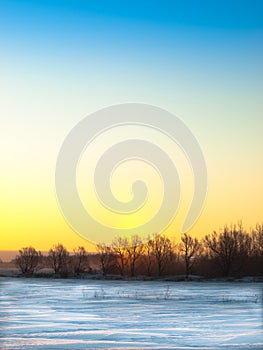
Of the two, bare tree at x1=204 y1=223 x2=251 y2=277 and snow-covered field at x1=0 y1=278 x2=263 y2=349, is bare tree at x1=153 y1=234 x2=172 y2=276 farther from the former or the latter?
snow-covered field at x1=0 y1=278 x2=263 y2=349

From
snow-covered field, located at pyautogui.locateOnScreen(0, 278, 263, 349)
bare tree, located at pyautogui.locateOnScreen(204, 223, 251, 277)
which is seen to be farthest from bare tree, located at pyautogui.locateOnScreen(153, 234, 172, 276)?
snow-covered field, located at pyautogui.locateOnScreen(0, 278, 263, 349)

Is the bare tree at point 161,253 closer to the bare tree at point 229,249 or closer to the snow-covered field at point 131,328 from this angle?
the bare tree at point 229,249

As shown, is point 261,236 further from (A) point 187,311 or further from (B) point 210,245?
(A) point 187,311

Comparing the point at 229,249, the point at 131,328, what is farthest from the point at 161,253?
the point at 131,328

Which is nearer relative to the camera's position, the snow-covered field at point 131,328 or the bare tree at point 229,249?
the snow-covered field at point 131,328

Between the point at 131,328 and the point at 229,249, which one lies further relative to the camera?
the point at 229,249

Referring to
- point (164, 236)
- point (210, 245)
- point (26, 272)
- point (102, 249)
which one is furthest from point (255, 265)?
point (26, 272)

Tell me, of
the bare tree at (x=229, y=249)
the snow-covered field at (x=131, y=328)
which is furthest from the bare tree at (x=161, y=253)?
the snow-covered field at (x=131, y=328)

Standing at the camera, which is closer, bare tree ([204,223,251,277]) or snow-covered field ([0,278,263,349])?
snow-covered field ([0,278,263,349])

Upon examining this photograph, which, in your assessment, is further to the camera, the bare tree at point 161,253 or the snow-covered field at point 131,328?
the bare tree at point 161,253

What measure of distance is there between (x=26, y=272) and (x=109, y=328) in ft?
348

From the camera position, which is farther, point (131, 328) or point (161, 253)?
point (161, 253)

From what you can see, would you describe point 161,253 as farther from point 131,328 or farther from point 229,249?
point 131,328

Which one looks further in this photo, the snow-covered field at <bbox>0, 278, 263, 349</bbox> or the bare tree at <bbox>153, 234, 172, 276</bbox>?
the bare tree at <bbox>153, 234, 172, 276</bbox>
